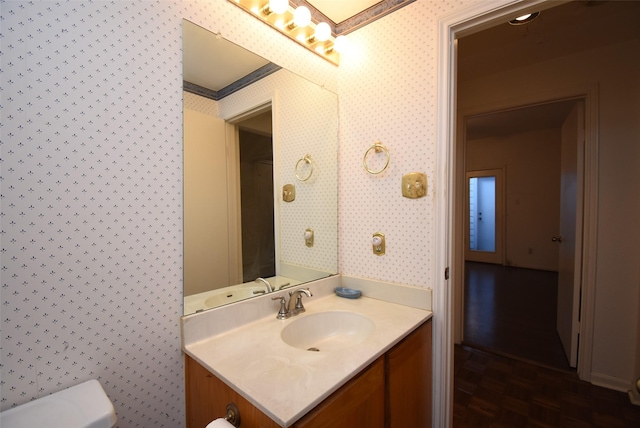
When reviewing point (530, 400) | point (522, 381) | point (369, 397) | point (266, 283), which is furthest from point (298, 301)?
point (522, 381)

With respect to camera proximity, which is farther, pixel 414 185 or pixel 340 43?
pixel 340 43

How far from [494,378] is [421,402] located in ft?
Answer: 4.04

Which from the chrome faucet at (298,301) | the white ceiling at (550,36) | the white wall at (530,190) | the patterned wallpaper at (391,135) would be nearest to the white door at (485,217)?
the white wall at (530,190)

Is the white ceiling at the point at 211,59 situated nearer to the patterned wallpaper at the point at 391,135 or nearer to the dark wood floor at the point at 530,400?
the patterned wallpaper at the point at 391,135

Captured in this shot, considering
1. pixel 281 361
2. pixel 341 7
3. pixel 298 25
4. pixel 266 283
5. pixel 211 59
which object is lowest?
pixel 281 361

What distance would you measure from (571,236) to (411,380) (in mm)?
1976

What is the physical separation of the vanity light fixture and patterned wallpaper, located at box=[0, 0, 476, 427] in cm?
10

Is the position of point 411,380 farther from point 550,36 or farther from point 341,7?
point 550,36

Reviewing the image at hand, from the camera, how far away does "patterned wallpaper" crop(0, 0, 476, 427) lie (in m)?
0.65

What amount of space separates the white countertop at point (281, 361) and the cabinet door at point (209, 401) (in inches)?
1.5

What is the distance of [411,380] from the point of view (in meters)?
1.08

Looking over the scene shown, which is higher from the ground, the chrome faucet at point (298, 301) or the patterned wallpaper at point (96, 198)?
the patterned wallpaper at point (96, 198)

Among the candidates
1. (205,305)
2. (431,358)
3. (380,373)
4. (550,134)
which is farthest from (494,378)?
(550,134)

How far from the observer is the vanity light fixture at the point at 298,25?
3.75 feet
